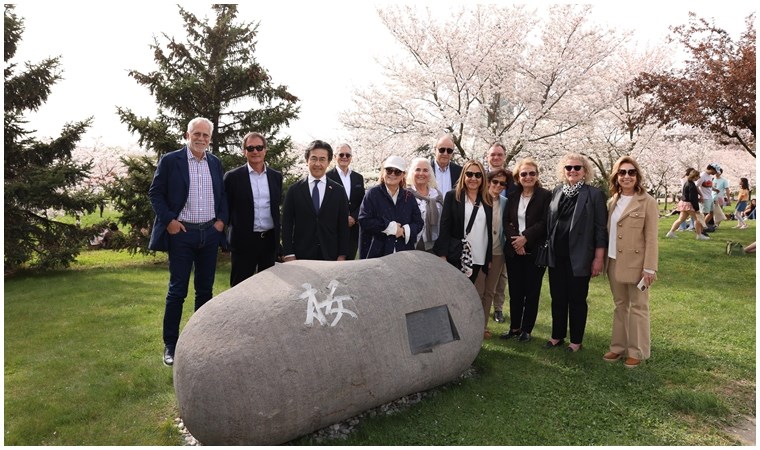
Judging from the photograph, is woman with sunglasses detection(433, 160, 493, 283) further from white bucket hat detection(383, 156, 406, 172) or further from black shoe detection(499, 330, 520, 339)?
black shoe detection(499, 330, 520, 339)

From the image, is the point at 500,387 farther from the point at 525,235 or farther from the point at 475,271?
the point at 525,235

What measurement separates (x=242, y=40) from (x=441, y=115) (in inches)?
243

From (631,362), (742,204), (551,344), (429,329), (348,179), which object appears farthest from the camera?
(742,204)

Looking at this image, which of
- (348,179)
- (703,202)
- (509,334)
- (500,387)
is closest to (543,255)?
(509,334)

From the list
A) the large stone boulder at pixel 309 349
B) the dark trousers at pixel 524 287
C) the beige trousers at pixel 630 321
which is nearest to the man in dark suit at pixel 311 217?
the large stone boulder at pixel 309 349

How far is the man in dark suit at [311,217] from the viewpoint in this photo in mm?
5094

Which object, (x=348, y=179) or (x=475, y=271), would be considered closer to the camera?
(x=475, y=271)

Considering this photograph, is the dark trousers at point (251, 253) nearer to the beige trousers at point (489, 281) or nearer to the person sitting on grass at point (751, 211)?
the beige trousers at point (489, 281)

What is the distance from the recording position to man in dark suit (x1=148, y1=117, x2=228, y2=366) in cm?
479

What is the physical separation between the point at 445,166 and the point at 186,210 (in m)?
3.08

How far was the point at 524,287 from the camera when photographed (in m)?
5.69

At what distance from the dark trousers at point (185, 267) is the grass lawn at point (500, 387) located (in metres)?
0.58

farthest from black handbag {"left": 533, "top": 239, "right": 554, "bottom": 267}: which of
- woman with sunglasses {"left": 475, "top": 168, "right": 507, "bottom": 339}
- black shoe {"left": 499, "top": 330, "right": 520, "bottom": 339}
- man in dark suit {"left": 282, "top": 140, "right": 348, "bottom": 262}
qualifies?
man in dark suit {"left": 282, "top": 140, "right": 348, "bottom": 262}

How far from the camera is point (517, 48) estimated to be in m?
15.9
